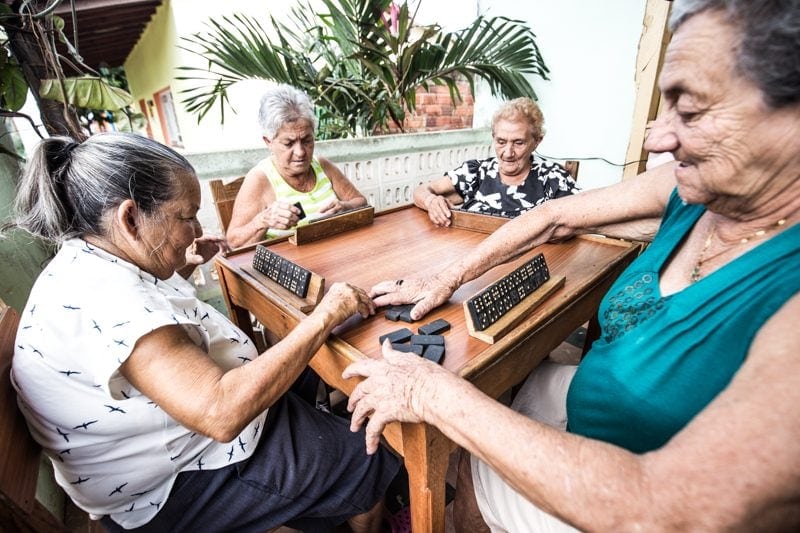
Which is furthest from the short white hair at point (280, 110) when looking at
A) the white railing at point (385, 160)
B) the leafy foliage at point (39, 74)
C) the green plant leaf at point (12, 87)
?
the green plant leaf at point (12, 87)

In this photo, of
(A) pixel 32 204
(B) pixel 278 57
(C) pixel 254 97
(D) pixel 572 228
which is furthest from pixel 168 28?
(D) pixel 572 228

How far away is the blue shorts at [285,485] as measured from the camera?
3.29 feet

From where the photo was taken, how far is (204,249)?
1.69 metres

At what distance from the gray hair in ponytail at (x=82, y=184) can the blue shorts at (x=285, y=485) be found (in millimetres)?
726

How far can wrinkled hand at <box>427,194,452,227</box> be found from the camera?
1.92m

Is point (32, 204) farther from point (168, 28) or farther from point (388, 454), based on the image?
point (168, 28)

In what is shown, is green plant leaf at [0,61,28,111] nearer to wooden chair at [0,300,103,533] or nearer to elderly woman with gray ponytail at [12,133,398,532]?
elderly woman with gray ponytail at [12,133,398,532]

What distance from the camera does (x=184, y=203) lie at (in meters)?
1.01

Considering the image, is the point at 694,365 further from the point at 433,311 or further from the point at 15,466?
the point at 15,466

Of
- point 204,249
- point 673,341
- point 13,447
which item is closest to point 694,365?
point 673,341

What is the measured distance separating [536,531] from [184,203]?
1.25 m

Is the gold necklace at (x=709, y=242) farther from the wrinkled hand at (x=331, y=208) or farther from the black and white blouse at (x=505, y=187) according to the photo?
the wrinkled hand at (x=331, y=208)

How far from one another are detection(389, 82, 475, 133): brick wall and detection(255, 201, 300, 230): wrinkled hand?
3.07m

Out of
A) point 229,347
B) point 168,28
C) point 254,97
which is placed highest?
point 168,28
